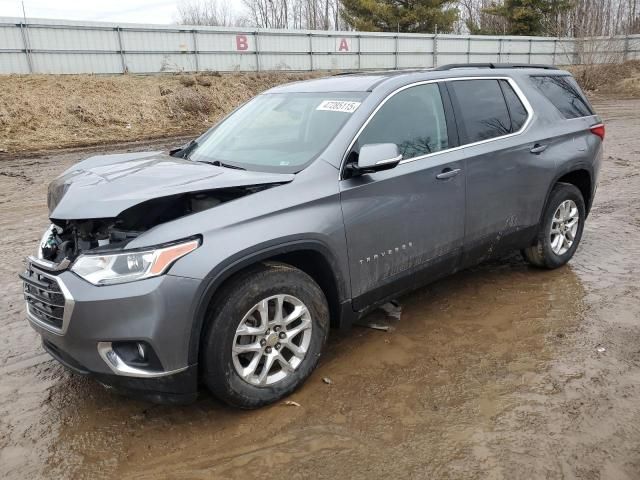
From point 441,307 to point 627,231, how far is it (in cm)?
314

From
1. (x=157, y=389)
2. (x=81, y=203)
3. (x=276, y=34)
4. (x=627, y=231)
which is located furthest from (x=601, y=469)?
(x=276, y=34)

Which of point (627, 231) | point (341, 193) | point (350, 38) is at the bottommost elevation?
point (627, 231)

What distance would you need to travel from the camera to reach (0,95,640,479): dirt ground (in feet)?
8.50

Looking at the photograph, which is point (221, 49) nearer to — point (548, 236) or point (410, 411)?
point (548, 236)

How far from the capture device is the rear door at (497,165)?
155 inches

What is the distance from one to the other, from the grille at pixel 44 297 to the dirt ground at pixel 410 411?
641mm

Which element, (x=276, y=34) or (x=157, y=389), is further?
(x=276, y=34)

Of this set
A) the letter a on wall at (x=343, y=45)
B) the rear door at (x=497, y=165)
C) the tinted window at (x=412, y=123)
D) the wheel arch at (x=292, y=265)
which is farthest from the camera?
the letter a on wall at (x=343, y=45)

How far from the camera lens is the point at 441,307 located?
4293 millimetres

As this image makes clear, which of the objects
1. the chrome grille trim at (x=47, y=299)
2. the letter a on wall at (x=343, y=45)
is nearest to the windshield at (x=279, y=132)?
the chrome grille trim at (x=47, y=299)

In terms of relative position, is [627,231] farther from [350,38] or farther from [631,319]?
[350,38]

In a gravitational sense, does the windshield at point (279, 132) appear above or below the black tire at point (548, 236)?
above

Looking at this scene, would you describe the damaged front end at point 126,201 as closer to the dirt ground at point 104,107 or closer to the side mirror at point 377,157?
the side mirror at point 377,157

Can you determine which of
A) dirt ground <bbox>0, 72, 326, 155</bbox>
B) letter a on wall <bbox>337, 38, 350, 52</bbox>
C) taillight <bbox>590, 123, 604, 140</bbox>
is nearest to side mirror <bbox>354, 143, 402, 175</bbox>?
taillight <bbox>590, 123, 604, 140</bbox>
